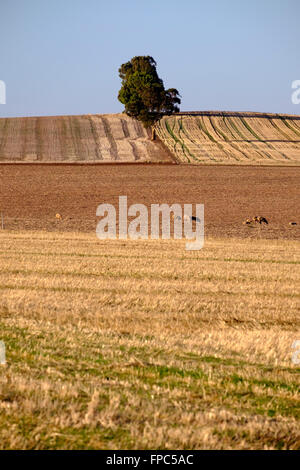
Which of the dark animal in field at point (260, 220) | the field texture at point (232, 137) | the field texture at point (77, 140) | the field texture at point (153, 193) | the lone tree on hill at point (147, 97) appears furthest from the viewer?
the lone tree on hill at point (147, 97)

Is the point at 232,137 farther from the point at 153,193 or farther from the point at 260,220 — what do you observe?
the point at 260,220

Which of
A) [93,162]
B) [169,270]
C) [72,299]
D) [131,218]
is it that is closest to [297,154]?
[93,162]

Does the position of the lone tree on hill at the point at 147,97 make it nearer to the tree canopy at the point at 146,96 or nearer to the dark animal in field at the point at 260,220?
the tree canopy at the point at 146,96

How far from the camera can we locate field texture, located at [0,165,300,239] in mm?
35656

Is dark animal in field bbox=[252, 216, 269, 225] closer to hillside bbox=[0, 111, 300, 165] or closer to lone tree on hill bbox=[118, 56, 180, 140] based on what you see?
hillside bbox=[0, 111, 300, 165]

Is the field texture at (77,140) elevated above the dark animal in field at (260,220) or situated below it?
above

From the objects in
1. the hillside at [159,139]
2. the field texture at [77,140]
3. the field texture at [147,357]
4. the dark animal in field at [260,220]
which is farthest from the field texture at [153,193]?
the field texture at [147,357]

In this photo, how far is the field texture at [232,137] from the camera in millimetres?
74438

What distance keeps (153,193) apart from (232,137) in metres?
44.0

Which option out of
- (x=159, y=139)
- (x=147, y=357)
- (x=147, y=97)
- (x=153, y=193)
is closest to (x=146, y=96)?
(x=147, y=97)

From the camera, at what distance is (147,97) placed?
93750 mm

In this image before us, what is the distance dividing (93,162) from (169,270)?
5338cm

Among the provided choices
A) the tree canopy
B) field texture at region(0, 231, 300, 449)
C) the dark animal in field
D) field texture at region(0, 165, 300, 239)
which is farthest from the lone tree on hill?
field texture at region(0, 231, 300, 449)
